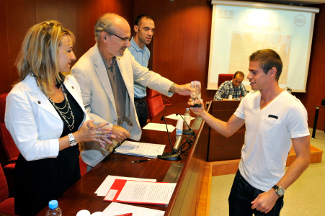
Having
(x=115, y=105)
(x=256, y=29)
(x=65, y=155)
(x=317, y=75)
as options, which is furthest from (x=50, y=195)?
(x=317, y=75)

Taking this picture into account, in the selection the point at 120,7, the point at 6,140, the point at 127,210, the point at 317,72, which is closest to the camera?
the point at 127,210

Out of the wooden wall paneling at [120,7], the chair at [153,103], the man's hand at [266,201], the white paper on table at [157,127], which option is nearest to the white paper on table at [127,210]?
the man's hand at [266,201]

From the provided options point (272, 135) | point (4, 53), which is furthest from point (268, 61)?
point (4, 53)

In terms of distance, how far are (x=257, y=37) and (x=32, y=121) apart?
6.19m

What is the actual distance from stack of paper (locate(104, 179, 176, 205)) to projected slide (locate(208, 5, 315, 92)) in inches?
210

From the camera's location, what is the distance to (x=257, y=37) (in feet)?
21.1

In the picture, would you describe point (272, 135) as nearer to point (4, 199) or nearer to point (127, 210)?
point (127, 210)

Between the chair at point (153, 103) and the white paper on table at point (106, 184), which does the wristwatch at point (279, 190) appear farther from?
the chair at point (153, 103)

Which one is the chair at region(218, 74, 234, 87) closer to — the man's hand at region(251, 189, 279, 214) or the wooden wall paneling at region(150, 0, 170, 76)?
the wooden wall paneling at region(150, 0, 170, 76)

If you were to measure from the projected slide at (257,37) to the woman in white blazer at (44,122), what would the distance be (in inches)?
206

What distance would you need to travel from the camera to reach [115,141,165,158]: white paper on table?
1867 mm

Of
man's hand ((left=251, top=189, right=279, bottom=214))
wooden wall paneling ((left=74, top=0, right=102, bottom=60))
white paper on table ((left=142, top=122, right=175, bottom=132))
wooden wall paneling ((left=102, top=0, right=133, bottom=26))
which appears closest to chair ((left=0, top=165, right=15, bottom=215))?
white paper on table ((left=142, top=122, right=175, bottom=132))

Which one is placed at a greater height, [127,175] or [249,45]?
[249,45]

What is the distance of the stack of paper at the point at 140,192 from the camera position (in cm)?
128
